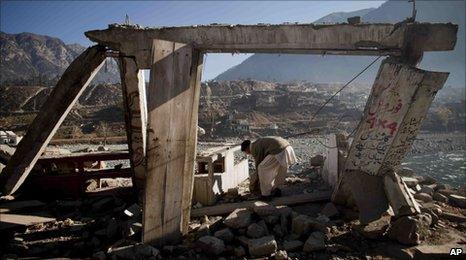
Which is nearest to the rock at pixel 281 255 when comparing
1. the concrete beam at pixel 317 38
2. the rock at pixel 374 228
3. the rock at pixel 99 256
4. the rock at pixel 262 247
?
the rock at pixel 262 247

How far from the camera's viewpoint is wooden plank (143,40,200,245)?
4.77 m

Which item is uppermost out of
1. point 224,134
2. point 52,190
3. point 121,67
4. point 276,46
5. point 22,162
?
point 276,46

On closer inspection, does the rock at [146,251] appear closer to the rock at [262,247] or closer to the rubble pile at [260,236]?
the rubble pile at [260,236]

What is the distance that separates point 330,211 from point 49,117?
16.9 feet

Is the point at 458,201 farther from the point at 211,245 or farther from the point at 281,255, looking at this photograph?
the point at 211,245

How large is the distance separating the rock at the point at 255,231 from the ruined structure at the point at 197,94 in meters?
0.99

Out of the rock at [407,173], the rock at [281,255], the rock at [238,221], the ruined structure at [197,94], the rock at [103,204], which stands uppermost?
the ruined structure at [197,94]

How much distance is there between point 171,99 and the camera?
495 cm

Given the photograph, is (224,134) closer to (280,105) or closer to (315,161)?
(280,105)

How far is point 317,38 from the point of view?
549 cm

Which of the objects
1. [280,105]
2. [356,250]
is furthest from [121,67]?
[280,105]

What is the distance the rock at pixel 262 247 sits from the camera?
4.46m

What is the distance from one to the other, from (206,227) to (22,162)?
3452 mm

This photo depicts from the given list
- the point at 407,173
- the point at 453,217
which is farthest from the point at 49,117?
the point at 407,173
